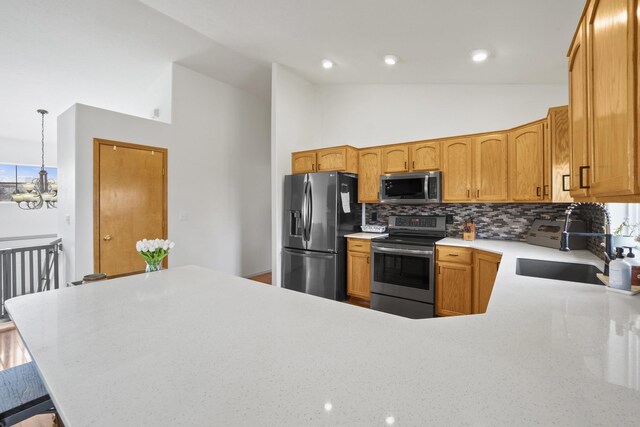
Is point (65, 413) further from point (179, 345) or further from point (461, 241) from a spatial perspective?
point (461, 241)

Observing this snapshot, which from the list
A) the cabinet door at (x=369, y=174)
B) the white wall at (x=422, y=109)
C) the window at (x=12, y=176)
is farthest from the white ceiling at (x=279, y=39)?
the window at (x=12, y=176)

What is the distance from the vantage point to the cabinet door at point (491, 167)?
117 inches

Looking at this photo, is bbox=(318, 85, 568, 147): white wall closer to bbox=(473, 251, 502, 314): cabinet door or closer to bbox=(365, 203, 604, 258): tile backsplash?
bbox=(365, 203, 604, 258): tile backsplash

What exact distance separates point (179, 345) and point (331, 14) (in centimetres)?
276

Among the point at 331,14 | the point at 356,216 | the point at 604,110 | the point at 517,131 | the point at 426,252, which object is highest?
the point at 331,14

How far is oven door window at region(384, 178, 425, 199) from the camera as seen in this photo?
344cm

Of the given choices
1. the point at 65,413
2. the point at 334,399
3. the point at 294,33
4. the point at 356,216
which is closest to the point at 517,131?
the point at 356,216

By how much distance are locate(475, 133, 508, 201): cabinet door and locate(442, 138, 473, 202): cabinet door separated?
8 centimetres

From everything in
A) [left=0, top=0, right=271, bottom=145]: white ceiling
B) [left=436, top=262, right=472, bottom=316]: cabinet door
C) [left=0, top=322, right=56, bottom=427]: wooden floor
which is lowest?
[left=0, top=322, right=56, bottom=427]: wooden floor

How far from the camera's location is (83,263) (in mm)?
3158

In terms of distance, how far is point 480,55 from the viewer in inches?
107

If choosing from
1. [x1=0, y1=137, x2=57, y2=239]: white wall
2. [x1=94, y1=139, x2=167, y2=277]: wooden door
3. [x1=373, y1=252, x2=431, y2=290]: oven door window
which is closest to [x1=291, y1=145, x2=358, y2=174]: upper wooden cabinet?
[x1=373, y1=252, x2=431, y2=290]: oven door window

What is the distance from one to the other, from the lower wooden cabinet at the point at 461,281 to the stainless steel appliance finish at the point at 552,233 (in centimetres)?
61

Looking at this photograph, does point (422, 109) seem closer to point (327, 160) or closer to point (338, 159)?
point (338, 159)
